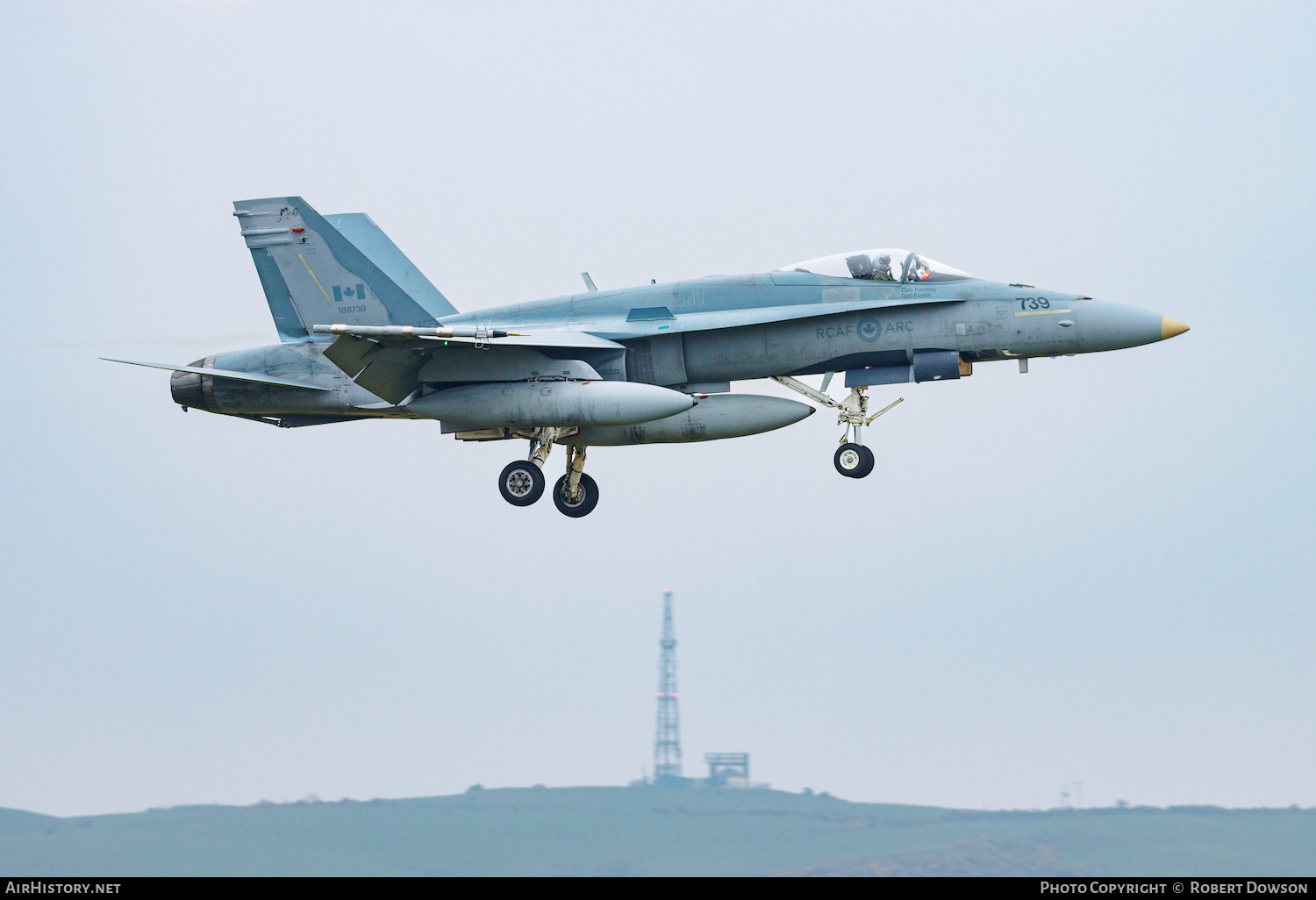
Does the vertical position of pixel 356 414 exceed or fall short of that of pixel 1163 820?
it exceeds it

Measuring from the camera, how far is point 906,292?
20.6 m

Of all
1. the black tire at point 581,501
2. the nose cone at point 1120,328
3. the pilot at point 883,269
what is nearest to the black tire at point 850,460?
the pilot at point 883,269

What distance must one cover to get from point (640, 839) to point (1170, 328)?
130ft

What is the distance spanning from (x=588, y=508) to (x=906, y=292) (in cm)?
603

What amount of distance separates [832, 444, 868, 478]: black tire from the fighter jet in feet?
0.06

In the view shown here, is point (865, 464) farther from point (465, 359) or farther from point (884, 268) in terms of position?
point (465, 359)

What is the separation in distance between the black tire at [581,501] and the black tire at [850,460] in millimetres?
4178

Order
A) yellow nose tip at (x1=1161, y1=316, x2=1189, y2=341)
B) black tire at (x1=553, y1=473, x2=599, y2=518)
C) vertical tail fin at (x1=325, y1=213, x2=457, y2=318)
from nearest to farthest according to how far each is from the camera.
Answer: yellow nose tip at (x1=1161, y1=316, x2=1189, y2=341) → black tire at (x1=553, y1=473, x2=599, y2=518) → vertical tail fin at (x1=325, y1=213, x2=457, y2=318)

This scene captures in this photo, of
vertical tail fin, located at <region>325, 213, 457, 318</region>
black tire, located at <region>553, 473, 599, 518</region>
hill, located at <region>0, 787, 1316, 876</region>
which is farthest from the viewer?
hill, located at <region>0, 787, 1316, 876</region>

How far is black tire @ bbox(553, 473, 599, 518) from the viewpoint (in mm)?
23156

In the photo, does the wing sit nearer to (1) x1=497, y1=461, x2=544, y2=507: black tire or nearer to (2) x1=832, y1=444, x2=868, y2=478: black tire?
(1) x1=497, y1=461, x2=544, y2=507: black tire

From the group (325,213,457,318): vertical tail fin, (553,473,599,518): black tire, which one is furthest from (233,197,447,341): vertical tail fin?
(553,473,599,518): black tire
